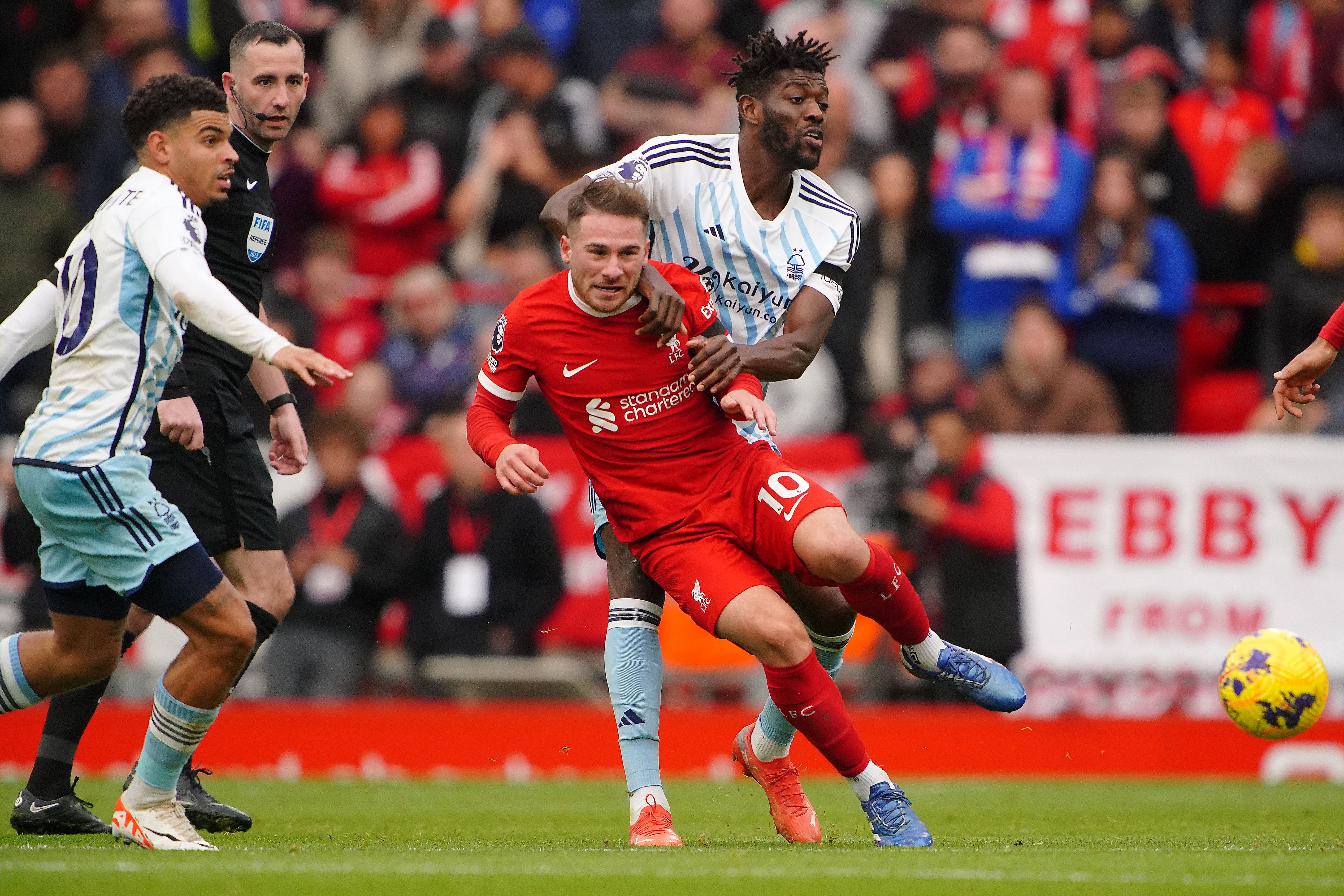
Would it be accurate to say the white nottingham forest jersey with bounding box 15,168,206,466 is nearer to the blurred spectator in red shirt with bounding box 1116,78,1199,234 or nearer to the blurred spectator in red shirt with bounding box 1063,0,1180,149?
the blurred spectator in red shirt with bounding box 1116,78,1199,234

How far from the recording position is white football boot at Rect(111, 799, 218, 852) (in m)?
6.43

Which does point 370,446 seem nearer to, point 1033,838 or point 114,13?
point 114,13

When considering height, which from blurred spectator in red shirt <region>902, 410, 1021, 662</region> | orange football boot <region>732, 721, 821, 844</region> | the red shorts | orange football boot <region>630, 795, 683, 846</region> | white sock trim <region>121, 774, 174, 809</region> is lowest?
blurred spectator in red shirt <region>902, 410, 1021, 662</region>

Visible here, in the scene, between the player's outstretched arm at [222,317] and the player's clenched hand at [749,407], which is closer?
the player's outstretched arm at [222,317]

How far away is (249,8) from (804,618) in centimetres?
991

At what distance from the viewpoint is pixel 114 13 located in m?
15.0

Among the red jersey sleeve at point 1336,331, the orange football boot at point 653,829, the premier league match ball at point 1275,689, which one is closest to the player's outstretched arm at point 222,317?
the orange football boot at point 653,829

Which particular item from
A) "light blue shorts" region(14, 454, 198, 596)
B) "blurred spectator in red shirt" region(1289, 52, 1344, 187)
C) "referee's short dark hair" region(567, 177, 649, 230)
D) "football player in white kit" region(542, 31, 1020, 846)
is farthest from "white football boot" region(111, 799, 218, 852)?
"blurred spectator in red shirt" region(1289, 52, 1344, 187)

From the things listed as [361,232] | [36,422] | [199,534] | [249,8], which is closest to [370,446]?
[361,232]

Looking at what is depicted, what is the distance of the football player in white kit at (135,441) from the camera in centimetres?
616

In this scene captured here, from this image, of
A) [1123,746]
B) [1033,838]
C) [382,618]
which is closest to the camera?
[1033,838]

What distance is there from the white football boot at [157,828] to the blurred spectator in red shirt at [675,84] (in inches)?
329

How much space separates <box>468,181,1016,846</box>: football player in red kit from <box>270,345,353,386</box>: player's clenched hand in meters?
0.90

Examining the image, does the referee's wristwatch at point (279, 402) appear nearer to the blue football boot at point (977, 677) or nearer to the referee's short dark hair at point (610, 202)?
the referee's short dark hair at point (610, 202)
